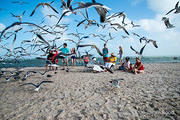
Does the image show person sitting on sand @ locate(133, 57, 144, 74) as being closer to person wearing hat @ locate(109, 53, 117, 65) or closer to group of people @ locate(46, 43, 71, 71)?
person wearing hat @ locate(109, 53, 117, 65)

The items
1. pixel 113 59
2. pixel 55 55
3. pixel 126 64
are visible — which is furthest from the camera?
pixel 126 64

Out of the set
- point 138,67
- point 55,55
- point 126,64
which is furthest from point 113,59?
point 55,55

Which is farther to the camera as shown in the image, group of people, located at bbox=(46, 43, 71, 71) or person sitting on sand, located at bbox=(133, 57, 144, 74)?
person sitting on sand, located at bbox=(133, 57, 144, 74)

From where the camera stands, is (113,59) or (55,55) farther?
(113,59)

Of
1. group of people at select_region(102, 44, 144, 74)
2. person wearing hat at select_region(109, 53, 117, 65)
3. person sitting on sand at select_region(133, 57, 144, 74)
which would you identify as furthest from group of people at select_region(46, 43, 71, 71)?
person sitting on sand at select_region(133, 57, 144, 74)

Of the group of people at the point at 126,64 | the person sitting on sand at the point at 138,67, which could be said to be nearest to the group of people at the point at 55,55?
the group of people at the point at 126,64

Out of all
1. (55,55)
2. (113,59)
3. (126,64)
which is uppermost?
(55,55)

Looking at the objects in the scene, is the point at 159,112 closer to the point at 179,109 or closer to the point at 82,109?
the point at 179,109

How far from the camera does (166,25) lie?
263 cm

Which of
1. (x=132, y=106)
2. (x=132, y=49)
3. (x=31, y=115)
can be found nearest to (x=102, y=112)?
(x=132, y=106)

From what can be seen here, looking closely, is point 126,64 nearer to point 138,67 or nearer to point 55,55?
point 138,67

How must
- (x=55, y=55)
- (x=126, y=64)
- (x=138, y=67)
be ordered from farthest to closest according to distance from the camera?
(x=126, y=64) → (x=138, y=67) → (x=55, y=55)

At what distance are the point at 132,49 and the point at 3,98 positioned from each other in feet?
18.5

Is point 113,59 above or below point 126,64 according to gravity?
above
